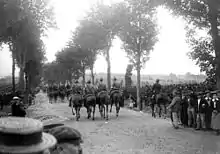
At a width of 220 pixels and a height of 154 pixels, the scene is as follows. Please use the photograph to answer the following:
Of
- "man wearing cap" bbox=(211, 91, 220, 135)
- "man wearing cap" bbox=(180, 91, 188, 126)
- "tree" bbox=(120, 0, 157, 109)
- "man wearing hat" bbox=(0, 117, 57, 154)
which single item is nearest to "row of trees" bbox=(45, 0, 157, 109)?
"tree" bbox=(120, 0, 157, 109)

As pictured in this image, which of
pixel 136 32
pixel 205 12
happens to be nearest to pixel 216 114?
pixel 205 12

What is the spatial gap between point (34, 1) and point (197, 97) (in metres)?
A: 18.4

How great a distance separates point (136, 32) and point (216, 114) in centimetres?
1882

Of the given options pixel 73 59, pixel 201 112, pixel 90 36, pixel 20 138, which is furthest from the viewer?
pixel 73 59

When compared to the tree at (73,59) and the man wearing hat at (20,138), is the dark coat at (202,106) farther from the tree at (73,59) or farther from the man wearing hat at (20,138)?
the tree at (73,59)

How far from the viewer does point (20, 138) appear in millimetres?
2096

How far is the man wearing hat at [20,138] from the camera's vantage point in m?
2.06

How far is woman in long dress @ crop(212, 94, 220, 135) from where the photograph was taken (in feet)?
41.8

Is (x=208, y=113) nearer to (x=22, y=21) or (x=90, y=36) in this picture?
(x=22, y=21)

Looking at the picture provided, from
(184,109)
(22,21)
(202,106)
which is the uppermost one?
(22,21)

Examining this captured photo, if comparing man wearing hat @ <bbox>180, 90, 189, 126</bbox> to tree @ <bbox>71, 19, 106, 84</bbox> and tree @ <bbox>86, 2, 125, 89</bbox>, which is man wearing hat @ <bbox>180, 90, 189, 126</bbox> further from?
tree @ <bbox>71, 19, 106, 84</bbox>

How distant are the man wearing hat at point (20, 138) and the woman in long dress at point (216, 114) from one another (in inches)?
456

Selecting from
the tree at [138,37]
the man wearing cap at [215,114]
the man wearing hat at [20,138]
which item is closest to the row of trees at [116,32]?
the tree at [138,37]

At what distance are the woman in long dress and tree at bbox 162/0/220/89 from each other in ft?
10.3
